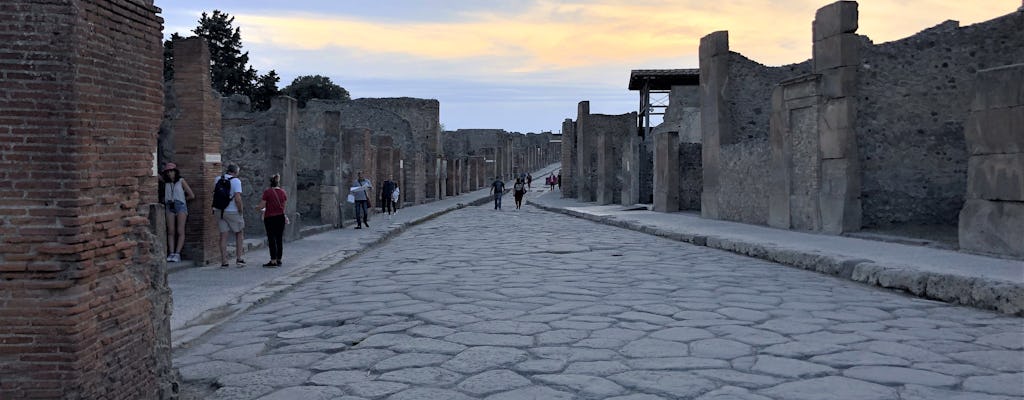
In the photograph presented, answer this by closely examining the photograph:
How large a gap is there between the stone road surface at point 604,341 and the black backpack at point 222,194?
1.73 metres

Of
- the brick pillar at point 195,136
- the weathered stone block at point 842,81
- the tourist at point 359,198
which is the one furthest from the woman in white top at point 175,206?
the weathered stone block at point 842,81

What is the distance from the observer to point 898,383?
3.95 metres

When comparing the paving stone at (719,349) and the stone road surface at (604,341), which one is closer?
the stone road surface at (604,341)

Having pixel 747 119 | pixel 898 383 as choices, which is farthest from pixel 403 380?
pixel 747 119

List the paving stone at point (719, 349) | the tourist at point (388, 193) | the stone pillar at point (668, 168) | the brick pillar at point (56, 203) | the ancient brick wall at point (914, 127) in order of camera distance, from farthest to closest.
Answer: the tourist at point (388, 193)
the stone pillar at point (668, 168)
the ancient brick wall at point (914, 127)
the paving stone at point (719, 349)
the brick pillar at point (56, 203)

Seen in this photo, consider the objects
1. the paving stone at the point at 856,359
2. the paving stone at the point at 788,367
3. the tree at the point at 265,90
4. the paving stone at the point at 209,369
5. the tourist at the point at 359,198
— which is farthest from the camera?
the tree at the point at 265,90

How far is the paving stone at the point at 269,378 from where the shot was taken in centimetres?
408

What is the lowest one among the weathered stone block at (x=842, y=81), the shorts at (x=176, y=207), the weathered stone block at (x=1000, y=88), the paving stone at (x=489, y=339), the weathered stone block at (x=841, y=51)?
the paving stone at (x=489, y=339)

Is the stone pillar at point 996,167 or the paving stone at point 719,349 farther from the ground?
the stone pillar at point 996,167

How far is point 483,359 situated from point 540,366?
0.36m

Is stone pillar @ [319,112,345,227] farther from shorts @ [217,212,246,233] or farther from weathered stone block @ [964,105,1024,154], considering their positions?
weathered stone block @ [964,105,1024,154]

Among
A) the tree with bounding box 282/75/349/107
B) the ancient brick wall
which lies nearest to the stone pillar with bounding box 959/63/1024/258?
the ancient brick wall

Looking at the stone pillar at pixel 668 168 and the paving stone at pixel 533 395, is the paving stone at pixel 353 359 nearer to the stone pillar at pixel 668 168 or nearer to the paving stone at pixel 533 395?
the paving stone at pixel 533 395

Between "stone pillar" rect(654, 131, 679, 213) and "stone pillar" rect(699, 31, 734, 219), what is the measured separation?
1840mm
